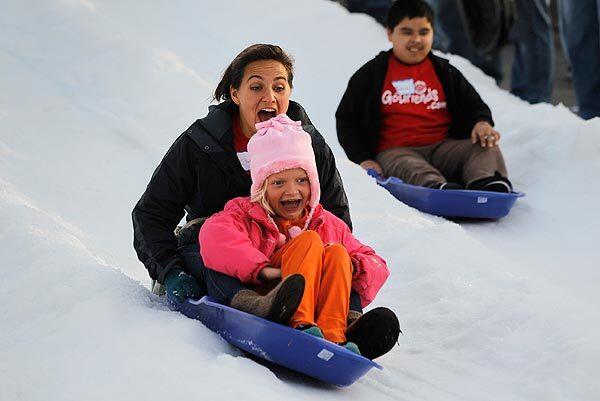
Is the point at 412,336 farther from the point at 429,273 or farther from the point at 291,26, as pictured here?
the point at 291,26

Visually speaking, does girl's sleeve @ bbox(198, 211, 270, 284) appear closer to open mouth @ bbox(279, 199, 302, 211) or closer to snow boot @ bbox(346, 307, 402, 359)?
open mouth @ bbox(279, 199, 302, 211)

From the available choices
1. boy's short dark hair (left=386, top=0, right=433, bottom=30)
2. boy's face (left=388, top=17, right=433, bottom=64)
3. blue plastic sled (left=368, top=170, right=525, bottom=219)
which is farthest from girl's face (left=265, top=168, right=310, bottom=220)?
boy's short dark hair (left=386, top=0, right=433, bottom=30)

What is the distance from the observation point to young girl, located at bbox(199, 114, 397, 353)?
333 cm

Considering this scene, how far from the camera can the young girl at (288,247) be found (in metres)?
3.33

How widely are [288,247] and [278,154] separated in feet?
0.92

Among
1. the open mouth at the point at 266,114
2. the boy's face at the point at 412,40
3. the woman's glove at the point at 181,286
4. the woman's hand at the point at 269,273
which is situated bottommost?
the woman's glove at the point at 181,286

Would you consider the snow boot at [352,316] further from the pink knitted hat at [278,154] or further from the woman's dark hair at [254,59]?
the woman's dark hair at [254,59]

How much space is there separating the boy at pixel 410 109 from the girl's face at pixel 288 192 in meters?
2.46

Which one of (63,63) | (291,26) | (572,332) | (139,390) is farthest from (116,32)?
(139,390)

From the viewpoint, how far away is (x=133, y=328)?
3.37 metres

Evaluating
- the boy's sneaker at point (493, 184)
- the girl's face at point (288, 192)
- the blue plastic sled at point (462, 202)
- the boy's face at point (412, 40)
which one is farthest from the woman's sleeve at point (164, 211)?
the boy's face at point (412, 40)

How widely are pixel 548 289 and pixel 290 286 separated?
1428 mm

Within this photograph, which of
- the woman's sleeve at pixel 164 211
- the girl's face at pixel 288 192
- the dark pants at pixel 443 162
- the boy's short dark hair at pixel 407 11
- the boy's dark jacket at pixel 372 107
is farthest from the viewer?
the boy's short dark hair at pixel 407 11

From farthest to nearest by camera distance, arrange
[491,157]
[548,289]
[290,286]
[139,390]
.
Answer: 1. [491,157]
2. [548,289]
3. [290,286]
4. [139,390]
